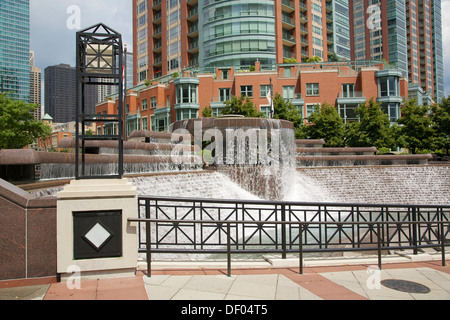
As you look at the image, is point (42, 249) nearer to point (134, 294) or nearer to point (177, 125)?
point (134, 294)

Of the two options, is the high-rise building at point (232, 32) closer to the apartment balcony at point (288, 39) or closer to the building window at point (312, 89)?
the apartment balcony at point (288, 39)

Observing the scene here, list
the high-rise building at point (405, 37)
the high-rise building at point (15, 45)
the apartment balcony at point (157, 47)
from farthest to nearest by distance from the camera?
the high-rise building at point (405, 37) → the apartment balcony at point (157, 47) → the high-rise building at point (15, 45)

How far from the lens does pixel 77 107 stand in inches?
210

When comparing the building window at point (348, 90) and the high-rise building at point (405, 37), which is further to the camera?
the high-rise building at point (405, 37)

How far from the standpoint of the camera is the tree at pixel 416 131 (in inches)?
1348

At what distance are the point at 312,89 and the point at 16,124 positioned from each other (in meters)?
37.2

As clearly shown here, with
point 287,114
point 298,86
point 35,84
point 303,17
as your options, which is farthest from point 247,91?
point 35,84

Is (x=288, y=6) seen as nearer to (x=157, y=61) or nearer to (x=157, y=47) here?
(x=157, y=47)

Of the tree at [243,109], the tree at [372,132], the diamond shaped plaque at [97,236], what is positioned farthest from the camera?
the tree at [243,109]

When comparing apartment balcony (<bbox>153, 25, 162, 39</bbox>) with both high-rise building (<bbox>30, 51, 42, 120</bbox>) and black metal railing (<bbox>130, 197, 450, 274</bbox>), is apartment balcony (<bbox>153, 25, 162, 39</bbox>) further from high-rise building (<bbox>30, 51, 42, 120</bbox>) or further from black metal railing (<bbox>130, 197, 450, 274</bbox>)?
high-rise building (<bbox>30, 51, 42, 120</bbox>)

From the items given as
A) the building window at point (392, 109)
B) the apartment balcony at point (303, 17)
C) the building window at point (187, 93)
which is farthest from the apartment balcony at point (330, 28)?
the building window at point (187, 93)

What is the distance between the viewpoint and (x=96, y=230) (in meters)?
4.79

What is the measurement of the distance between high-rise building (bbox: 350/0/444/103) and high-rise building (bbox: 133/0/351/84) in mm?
21967

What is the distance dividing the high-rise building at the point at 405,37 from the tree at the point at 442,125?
5081 cm
